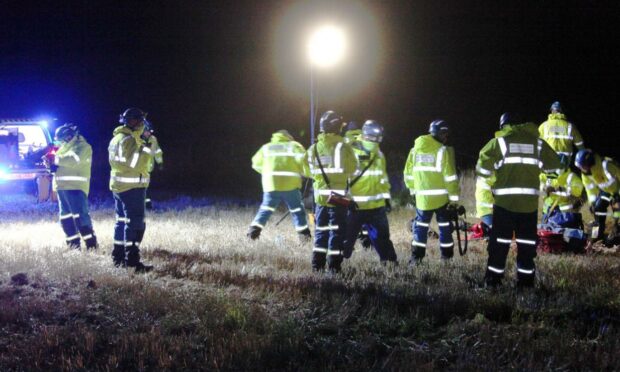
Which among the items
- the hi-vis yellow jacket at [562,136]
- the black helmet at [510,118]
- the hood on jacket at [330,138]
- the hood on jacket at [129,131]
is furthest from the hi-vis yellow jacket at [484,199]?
the hood on jacket at [129,131]

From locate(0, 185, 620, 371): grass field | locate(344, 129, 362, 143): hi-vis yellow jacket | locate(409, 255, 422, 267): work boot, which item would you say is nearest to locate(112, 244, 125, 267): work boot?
locate(0, 185, 620, 371): grass field

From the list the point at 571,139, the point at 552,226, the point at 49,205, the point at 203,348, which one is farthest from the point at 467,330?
the point at 49,205

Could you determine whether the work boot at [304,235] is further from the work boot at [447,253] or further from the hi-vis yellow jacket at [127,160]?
the hi-vis yellow jacket at [127,160]

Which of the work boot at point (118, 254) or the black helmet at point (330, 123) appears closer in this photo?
the black helmet at point (330, 123)

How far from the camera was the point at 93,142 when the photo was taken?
34531 mm

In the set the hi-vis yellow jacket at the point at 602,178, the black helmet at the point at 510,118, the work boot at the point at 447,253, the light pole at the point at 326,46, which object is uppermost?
the light pole at the point at 326,46

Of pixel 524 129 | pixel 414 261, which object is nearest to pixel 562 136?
pixel 414 261

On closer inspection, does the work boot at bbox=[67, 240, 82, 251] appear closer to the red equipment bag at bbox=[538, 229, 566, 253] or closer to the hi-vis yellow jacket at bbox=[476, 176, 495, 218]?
the hi-vis yellow jacket at bbox=[476, 176, 495, 218]

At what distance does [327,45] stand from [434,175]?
190 inches

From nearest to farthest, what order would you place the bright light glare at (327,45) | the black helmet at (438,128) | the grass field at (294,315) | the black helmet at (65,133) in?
the grass field at (294,315) < the black helmet at (438,128) < the black helmet at (65,133) < the bright light glare at (327,45)

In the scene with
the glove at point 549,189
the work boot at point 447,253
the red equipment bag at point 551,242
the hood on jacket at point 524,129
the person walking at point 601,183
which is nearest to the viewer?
the hood on jacket at point 524,129

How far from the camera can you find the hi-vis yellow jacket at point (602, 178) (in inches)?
364

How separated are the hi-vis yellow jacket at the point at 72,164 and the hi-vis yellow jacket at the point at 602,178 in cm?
748

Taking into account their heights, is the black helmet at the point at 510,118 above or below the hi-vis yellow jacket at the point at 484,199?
above
